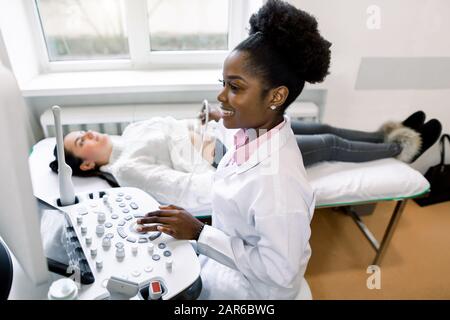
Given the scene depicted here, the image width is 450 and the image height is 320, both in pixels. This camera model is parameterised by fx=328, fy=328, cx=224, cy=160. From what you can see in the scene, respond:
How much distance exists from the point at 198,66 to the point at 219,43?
8.0 inches

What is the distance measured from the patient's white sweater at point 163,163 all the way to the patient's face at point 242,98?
0.49 meters

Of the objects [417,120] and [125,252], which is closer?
[125,252]

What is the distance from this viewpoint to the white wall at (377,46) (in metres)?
1.74

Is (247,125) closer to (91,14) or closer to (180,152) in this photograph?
(180,152)

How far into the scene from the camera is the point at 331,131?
1775 millimetres

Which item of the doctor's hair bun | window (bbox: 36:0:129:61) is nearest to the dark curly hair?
the doctor's hair bun

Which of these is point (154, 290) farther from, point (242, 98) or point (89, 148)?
point (89, 148)

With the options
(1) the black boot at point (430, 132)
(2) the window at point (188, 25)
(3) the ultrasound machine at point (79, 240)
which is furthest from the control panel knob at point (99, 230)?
(1) the black boot at point (430, 132)

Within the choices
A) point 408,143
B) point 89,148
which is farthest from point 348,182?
point 89,148

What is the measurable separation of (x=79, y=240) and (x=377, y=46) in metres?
1.81

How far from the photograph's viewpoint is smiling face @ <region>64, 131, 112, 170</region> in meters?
1.52

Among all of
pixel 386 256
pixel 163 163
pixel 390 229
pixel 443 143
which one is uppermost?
pixel 163 163

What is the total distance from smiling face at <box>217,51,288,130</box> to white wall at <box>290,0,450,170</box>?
1.03 m

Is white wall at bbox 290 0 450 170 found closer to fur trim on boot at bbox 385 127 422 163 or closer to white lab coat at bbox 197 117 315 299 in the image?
fur trim on boot at bbox 385 127 422 163
